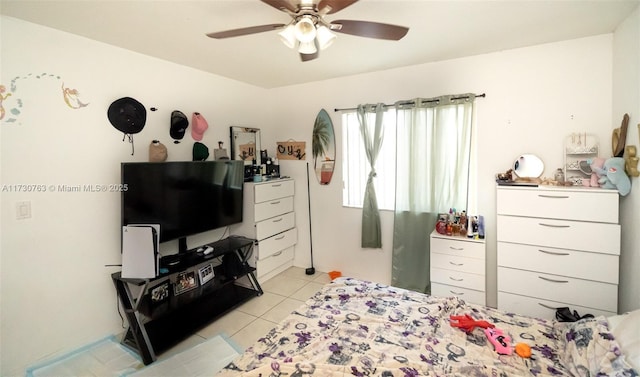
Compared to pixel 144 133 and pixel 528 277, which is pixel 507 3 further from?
pixel 144 133

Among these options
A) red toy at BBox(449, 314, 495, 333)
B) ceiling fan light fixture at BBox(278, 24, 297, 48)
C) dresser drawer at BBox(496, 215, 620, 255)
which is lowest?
red toy at BBox(449, 314, 495, 333)

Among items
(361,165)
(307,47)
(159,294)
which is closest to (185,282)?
(159,294)

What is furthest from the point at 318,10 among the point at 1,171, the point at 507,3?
the point at 1,171

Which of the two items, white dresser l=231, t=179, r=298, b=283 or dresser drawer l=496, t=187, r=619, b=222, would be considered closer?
dresser drawer l=496, t=187, r=619, b=222

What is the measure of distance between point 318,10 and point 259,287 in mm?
2668

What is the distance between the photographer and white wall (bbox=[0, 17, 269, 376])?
188 centimetres

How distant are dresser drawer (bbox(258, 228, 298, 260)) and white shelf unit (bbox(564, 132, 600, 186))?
9.42 ft

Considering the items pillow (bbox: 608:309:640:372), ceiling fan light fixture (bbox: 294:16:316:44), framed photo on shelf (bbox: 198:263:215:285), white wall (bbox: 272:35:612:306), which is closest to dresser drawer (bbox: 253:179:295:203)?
white wall (bbox: 272:35:612:306)

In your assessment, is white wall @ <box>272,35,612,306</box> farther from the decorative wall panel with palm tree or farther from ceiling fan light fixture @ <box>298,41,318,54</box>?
ceiling fan light fixture @ <box>298,41,318,54</box>

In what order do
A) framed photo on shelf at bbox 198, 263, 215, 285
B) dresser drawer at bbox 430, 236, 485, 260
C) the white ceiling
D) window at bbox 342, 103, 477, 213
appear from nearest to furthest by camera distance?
the white ceiling, dresser drawer at bbox 430, 236, 485, 260, framed photo on shelf at bbox 198, 263, 215, 285, window at bbox 342, 103, 477, 213

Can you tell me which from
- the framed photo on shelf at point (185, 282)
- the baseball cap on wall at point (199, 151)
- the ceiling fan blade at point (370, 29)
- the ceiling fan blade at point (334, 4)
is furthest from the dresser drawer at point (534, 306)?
the baseball cap on wall at point (199, 151)

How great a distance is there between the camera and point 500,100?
259 cm

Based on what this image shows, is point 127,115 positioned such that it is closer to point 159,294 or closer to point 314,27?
point 159,294

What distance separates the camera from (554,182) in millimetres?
2383
